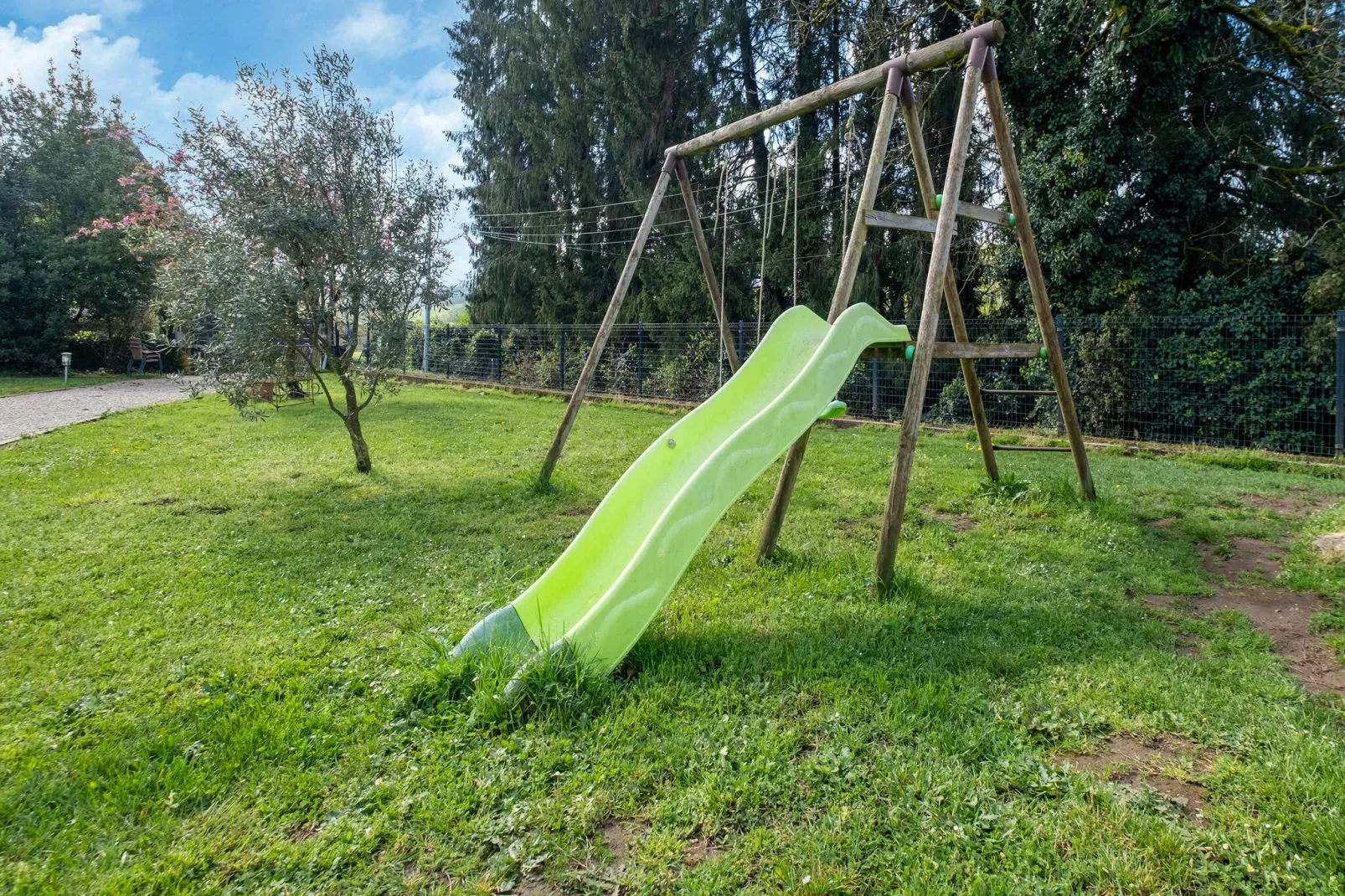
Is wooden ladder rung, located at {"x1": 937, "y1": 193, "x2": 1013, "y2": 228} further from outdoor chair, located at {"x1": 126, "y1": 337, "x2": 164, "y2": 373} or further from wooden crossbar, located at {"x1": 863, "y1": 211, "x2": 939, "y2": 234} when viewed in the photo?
outdoor chair, located at {"x1": 126, "y1": 337, "x2": 164, "y2": 373}

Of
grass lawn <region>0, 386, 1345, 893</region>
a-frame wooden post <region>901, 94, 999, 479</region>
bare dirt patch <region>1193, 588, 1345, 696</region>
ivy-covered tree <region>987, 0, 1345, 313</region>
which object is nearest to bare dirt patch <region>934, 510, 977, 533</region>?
grass lawn <region>0, 386, 1345, 893</region>

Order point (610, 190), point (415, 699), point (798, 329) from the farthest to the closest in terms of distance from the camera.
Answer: point (610, 190) < point (798, 329) < point (415, 699)

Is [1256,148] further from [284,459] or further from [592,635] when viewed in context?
[284,459]

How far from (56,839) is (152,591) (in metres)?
2.19

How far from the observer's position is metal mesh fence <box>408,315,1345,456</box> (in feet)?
30.3

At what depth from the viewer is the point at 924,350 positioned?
11.6ft

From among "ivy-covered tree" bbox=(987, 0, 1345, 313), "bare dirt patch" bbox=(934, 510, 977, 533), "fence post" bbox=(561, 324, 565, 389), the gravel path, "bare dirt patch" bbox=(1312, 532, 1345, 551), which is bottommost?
"bare dirt patch" bbox=(934, 510, 977, 533)

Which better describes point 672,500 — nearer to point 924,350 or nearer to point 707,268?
point 924,350

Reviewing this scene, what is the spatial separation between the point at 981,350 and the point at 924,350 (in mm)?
853

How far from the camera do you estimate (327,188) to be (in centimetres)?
644

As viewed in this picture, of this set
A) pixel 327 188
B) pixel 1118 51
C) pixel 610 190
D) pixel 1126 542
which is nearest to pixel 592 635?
pixel 1126 542

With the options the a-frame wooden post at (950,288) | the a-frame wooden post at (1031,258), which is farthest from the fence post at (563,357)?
the a-frame wooden post at (1031,258)

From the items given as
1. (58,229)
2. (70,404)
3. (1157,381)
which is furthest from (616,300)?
(58,229)

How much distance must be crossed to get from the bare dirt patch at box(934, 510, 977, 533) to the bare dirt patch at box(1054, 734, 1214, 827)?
2.60 m
